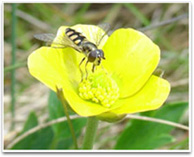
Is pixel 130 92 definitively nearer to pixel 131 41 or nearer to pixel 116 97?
pixel 116 97

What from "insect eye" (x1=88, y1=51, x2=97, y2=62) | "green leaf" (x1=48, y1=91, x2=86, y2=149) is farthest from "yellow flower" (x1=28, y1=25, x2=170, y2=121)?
"green leaf" (x1=48, y1=91, x2=86, y2=149)

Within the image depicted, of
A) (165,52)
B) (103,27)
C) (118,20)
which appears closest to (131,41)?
(103,27)

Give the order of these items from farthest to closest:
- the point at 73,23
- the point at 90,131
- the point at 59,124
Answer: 1. the point at 73,23
2. the point at 59,124
3. the point at 90,131

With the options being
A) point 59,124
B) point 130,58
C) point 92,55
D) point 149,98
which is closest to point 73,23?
point 59,124

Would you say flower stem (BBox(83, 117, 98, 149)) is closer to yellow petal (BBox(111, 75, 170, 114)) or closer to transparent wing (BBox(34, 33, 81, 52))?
yellow petal (BBox(111, 75, 170, 114))

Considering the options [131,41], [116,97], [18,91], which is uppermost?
[131,41]

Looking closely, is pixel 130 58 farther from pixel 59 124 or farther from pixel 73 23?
pixel 73 23
